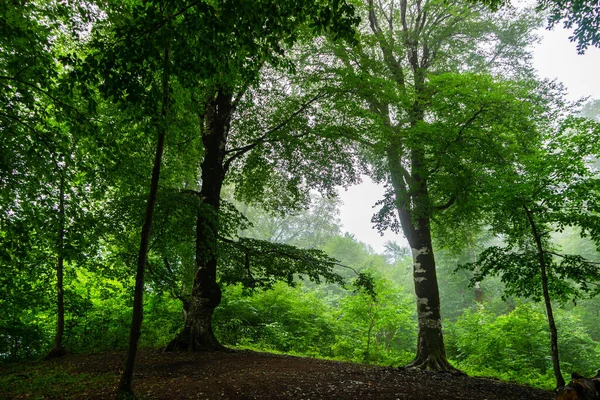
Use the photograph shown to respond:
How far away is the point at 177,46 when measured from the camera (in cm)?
340

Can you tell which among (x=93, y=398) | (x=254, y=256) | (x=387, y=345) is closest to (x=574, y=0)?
(x=254, y=256)

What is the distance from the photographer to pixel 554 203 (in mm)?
5586

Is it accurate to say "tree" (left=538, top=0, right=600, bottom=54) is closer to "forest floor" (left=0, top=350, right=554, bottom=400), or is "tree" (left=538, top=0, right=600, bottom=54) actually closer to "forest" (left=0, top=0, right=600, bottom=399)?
"forest" (left=0, top=0, right=600, bottom=399)

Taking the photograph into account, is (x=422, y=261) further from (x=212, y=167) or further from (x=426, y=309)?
(x=212, y=167)

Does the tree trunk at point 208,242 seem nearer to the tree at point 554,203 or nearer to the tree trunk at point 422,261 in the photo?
the tree trunk at point 422,261

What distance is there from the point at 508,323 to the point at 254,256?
9.68m

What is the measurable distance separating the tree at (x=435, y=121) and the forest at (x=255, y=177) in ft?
0.22

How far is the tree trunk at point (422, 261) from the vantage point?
26.5 ft

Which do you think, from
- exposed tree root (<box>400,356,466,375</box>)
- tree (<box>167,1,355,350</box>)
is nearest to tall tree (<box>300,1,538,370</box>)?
exposed tree root (<box>400,356,466,375</box>)

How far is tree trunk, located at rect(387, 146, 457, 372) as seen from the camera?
8070 mm

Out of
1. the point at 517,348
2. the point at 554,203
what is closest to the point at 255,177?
the point at 554,203

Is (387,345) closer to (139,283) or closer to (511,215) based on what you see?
(511,215)

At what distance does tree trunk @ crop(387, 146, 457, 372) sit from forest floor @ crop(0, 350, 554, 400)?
1.62 metres

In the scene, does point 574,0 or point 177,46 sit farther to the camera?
point 574,0
